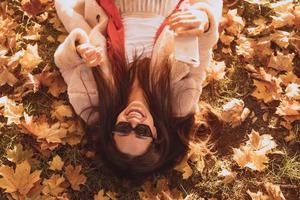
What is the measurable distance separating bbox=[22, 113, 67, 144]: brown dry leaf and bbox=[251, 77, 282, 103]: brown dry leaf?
129 cm

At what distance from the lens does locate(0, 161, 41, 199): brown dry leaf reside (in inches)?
105

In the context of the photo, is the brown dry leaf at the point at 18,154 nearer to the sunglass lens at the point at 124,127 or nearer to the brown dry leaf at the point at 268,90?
the sunglass lens at the point at 124,127

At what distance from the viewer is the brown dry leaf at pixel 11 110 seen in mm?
2932

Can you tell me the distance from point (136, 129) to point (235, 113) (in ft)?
2.87

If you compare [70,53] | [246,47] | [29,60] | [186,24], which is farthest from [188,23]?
[29,60]

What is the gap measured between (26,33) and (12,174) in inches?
41.8

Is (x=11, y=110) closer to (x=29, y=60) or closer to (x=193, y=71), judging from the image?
(x=29, y=60)

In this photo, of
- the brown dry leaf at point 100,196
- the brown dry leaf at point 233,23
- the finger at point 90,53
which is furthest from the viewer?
the brown dry leaf at point 233,23

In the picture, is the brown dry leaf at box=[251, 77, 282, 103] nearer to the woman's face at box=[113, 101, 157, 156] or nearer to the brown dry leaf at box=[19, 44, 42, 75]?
the woman's face at box=[113, 101, 157, 156]

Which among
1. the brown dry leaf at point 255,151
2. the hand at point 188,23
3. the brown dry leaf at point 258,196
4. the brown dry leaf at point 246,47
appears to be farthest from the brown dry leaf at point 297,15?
the brown dry leaf at point 258,196

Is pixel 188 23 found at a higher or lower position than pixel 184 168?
higher

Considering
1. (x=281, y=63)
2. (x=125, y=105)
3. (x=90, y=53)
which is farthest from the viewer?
(x=281, y=63)

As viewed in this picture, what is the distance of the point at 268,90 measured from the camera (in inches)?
125

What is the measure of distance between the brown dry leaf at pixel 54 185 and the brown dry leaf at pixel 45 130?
0.73ft
